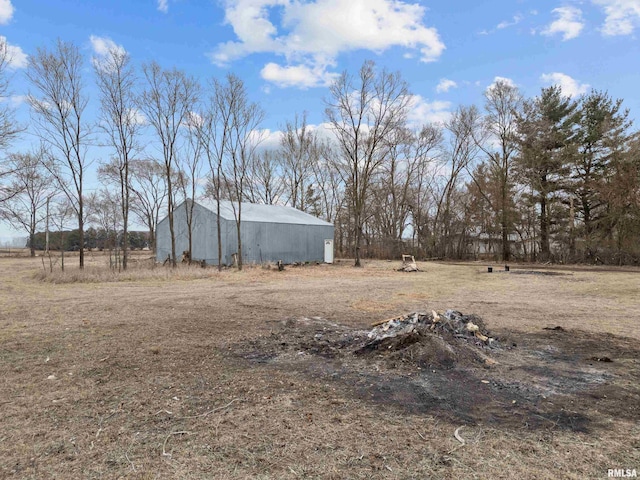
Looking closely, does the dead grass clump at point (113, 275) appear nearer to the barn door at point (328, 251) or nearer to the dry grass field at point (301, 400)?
the dry grass field at point (301, 400)

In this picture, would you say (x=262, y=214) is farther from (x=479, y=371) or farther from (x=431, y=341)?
(x=479, y=371)

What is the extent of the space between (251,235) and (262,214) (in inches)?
109

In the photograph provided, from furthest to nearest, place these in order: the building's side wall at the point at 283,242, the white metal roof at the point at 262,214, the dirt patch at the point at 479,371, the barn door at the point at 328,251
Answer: the barn door at the point at 328,251
the white metal roof at the point at 262,214
the building's side wall at the point at 283,242
the dirt patch at the point at 479,371

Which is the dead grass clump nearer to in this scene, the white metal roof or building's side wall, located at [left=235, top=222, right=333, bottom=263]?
building's side wall, located at [left=235, top=222, right=333, bottom=263]

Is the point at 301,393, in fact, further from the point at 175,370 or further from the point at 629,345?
the point at 629,345

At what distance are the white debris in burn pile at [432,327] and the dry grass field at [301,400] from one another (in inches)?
14.0

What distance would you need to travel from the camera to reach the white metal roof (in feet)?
78.4

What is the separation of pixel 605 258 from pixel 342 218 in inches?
870

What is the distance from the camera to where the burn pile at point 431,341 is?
458 centimetres

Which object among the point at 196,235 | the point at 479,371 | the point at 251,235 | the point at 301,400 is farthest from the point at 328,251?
the point at 301,400

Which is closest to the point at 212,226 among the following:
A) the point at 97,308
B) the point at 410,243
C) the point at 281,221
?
the point at 281,221

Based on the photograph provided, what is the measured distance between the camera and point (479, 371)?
14.2 feet

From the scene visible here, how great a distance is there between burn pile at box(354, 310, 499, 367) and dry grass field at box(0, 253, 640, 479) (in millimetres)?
62

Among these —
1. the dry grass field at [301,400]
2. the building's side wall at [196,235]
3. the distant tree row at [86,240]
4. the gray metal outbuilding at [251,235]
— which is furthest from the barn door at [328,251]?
the distant tree row at [86,240]
